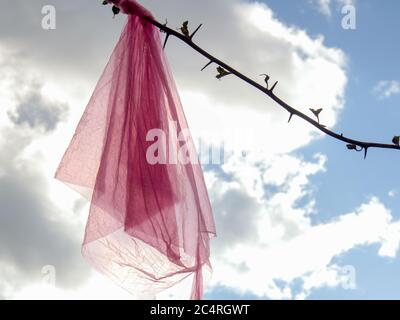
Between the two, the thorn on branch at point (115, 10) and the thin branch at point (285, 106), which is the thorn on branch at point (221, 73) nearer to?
the thin branch at point (285, 106)

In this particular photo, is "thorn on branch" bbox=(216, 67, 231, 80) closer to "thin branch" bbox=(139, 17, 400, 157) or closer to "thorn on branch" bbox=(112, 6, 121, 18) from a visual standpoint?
"thin branch" bbox=(139, 17, 400, 157)

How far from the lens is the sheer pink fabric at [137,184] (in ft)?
8.07

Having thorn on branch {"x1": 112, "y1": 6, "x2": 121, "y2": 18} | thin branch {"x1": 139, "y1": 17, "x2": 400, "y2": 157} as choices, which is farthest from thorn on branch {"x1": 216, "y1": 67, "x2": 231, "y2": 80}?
thorn on branch {"x1": 112, "y1": 6, "x2": 121, "y2": 18}

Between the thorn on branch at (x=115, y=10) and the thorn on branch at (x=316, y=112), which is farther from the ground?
the thorn on branch at (x=115, y=10)

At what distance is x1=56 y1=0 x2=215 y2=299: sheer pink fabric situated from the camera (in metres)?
2.46

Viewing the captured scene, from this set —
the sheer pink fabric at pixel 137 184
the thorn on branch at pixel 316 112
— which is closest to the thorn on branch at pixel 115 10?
the sheer pink fabric at pixel 137 184

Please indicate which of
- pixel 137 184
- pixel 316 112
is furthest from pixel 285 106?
pixel 137 184

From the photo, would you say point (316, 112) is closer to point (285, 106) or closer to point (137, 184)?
point (285, 106)

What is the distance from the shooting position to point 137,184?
2.48m

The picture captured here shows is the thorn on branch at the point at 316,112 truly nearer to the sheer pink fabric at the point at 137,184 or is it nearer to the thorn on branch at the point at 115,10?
the sheer pink fabric at the point at 137,184
